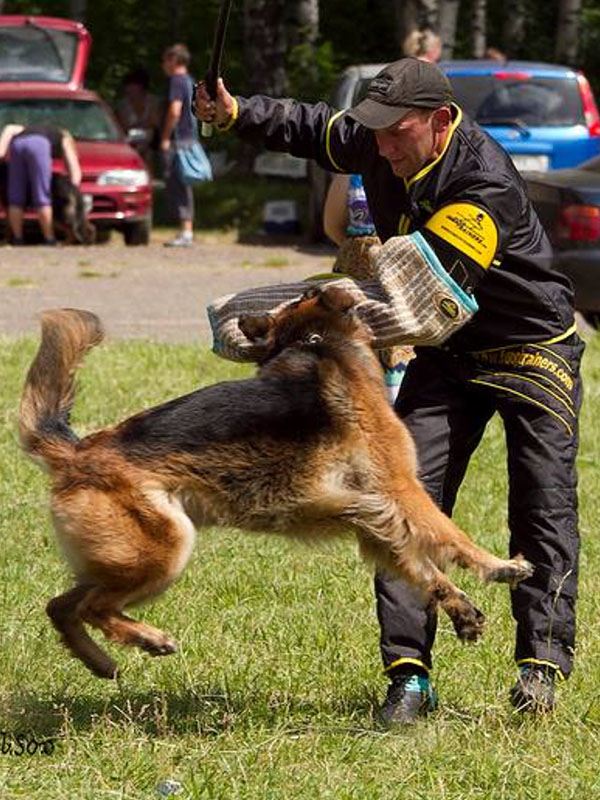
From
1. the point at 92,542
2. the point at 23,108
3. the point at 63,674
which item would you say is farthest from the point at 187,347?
the point at 23,108

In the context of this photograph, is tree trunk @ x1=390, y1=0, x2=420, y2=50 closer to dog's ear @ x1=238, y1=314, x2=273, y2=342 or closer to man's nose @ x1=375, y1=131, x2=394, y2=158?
man's nose @ x1=375, y1=131, x2=394, y2=158

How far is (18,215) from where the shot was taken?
19172 mm

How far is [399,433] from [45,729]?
4.46ft

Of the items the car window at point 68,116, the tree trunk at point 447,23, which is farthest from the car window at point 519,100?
the tree trunk at point 447,23

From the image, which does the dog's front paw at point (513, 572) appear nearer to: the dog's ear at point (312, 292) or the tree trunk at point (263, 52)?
Result: the dog's ear at point (312, 292)

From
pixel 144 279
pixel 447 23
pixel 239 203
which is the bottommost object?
pixel 239 203

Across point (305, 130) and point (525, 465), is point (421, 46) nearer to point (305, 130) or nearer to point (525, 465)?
point (305, 130)

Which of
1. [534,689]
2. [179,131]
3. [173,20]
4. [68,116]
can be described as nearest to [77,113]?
[68,116]

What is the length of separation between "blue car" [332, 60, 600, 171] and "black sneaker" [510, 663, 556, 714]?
12939mm

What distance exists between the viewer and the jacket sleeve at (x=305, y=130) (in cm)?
533

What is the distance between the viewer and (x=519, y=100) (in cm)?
1808

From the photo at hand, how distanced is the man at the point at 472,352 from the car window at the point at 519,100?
12623mm

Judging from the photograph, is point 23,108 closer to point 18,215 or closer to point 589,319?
point 18,215

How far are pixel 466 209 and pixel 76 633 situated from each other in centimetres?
166
